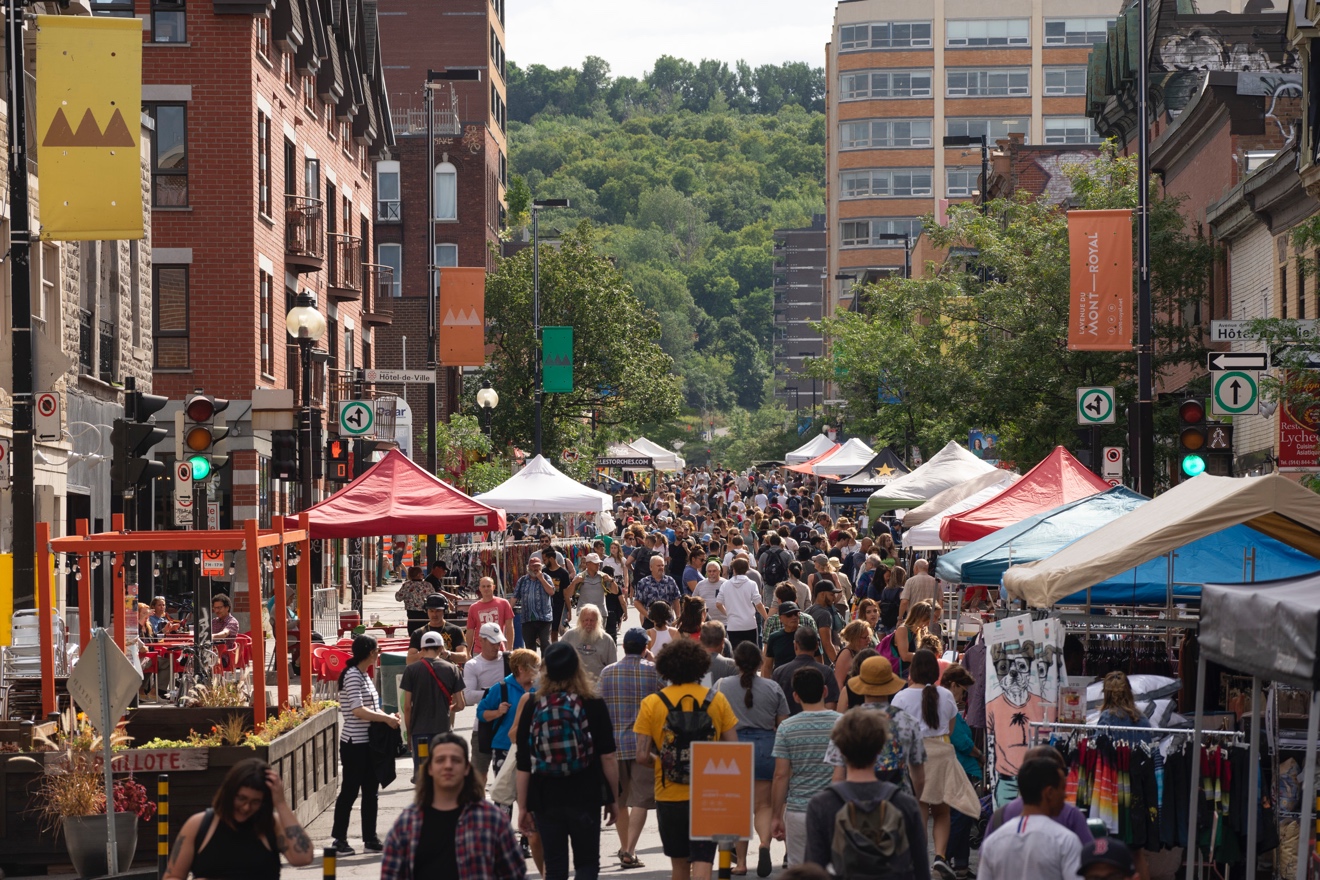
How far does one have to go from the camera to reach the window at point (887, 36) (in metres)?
114

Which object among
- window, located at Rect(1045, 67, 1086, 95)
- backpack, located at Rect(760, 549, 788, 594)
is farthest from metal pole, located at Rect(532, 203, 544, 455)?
Answer: window, located at Rect(1045, 67, 1086, 95)

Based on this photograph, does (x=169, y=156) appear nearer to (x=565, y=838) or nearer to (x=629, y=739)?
(x=629, y=739)

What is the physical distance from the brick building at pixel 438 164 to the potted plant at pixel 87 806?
145 ft

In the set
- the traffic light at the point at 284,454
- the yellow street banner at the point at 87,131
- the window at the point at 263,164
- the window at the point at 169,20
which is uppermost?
the window at the point at 169,20

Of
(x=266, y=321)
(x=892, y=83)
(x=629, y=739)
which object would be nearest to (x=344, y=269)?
(x=266, y=321)

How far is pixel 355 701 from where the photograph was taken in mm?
14023

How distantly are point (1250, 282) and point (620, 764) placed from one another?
73.2ft

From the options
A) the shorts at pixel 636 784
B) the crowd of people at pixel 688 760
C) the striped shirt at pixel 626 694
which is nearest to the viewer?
the crowd of people at pixel 688 760

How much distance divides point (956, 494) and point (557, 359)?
26013 mm

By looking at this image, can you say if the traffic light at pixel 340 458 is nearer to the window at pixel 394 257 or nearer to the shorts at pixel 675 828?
the shorts at pixel 675 828

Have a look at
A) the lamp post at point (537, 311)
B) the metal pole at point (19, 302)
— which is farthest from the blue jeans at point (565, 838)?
the lamp post at point (537, 311)

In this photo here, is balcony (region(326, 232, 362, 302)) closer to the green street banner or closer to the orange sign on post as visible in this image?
the green street banner

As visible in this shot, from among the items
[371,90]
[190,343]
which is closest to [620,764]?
[190,343]

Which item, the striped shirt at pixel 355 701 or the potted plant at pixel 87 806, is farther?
the striped shirt at pixel 355 701
